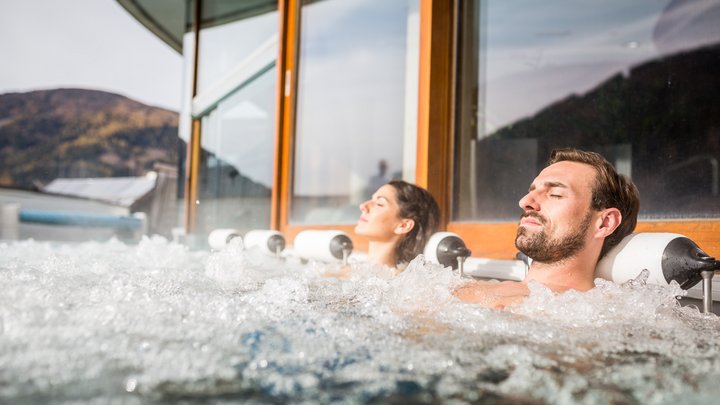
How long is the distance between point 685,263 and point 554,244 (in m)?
0.33

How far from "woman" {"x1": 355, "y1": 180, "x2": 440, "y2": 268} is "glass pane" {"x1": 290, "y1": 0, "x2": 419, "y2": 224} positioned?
0.90m

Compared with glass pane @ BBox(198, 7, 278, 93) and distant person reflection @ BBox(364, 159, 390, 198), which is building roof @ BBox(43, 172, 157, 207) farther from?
distant person reflection @ BBox(364, 159, 390, 198)

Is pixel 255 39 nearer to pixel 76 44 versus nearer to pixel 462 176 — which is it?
pixel 462 176

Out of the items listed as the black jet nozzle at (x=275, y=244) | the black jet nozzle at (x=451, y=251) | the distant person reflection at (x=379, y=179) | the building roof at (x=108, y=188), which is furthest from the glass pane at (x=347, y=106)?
the building roof at (x=108, y=188)

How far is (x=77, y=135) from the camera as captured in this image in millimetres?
7863

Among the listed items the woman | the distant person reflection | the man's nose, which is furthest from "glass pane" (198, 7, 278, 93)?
the man's nose

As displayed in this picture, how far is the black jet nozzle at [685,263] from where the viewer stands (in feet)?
4.26

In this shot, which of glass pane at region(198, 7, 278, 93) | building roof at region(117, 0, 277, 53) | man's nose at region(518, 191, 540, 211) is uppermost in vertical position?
building roof at region(117, 0, 277, 53)

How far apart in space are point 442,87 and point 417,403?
215 cm

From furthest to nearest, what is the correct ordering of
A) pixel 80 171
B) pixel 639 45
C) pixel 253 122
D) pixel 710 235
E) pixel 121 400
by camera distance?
pixel 80 171 < pixel 253 122 < pixel 639 45 < pixel 710 235 < pixel 121 400

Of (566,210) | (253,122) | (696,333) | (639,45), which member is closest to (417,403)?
(696,333)

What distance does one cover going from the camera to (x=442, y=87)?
2.73 m

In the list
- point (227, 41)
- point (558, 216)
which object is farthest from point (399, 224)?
point (227, 41)

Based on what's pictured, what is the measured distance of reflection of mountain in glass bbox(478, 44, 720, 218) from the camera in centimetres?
200
